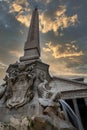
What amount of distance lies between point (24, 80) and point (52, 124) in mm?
2670

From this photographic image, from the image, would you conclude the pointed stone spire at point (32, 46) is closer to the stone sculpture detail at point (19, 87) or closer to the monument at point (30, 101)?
the monument at point (30, 101)

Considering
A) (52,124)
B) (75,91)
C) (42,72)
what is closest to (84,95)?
(75,91)

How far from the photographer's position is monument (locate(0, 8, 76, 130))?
231 inches

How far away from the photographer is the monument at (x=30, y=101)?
5.87 meters

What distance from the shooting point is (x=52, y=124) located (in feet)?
19.9

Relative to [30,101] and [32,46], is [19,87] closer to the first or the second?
[30,101]

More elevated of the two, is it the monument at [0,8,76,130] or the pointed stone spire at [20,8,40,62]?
the pointed stone spire at [20,8,40,62]

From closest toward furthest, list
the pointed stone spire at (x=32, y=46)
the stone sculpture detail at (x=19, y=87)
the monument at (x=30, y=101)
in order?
the monument at (x=30, y=101), the stone sculpture detail at (x=19, y=87), the pointed stone spire at (x=32, y=46)

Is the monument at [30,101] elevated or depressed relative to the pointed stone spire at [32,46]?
depressed

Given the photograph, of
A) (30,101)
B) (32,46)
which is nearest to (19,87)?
(30,101)

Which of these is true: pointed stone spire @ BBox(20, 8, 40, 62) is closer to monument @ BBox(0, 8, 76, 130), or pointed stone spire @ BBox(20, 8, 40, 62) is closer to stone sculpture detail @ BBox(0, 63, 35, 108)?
monument @ BBox(0, 8, 76, 130)

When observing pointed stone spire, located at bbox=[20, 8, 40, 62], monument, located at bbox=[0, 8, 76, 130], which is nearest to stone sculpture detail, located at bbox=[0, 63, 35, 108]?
monument, located at bbox=[0, 8, 76, 130]

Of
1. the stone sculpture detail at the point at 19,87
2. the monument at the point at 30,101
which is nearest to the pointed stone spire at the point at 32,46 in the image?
the monument at the point at 30,101

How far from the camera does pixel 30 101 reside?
7.40m
